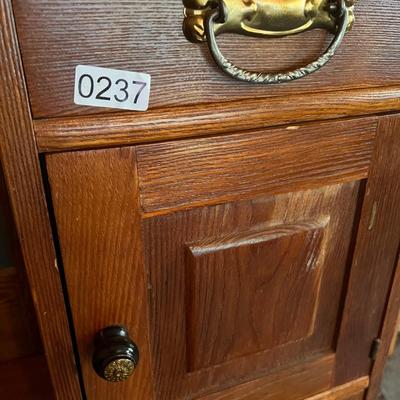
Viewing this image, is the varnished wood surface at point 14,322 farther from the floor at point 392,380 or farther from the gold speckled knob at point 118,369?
the floor at point 392,380

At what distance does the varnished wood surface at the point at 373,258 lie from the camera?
0.49 meters

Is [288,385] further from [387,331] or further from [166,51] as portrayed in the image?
[166,51]

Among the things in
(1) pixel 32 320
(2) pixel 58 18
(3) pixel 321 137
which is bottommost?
(1) pixel 32 320

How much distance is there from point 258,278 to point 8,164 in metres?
0.30

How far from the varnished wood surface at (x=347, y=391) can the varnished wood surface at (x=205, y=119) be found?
0.43 m

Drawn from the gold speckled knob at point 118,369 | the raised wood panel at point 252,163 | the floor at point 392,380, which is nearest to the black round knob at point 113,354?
the gold speckled knob at point 118,369

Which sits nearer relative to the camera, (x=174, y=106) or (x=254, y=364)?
(x=174, y=106)

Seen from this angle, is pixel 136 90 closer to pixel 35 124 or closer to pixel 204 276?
pixel 35 124

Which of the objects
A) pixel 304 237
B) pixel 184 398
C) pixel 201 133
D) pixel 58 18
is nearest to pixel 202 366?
pixel 184 398

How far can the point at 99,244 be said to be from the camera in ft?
1.33

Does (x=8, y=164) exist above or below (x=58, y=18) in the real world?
below

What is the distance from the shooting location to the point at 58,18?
1.03 feet

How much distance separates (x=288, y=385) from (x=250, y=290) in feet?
0.67

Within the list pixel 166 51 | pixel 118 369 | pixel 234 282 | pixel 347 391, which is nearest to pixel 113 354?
pixel 118 369
